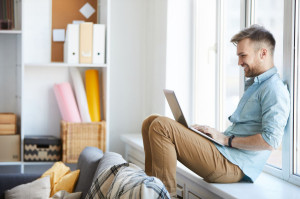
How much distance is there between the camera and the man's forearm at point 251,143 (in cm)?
235

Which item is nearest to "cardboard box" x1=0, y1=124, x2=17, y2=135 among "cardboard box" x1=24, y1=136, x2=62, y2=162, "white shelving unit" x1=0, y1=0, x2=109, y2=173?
"cardboard box" x1=24, y1=136, x2=62, y2=162

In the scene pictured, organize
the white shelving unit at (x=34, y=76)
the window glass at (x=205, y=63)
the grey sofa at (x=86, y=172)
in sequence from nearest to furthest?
the grey sofa at (x=86, y=172), the window glass at (x=205, y=63), the white shelving unit at (x=34, y=76)

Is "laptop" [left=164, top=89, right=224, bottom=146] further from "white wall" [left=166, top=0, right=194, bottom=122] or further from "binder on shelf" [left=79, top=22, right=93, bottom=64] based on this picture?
"binder on shelf" [left=79, top=22, right=93, bottom=64]

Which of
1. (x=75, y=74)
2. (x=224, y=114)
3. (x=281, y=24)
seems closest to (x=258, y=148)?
(x=281, y=24)

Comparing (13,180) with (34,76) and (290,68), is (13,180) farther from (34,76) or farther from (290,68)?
(290,68)

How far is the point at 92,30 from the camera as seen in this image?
13.4ft

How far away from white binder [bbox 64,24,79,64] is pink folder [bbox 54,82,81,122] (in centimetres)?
27

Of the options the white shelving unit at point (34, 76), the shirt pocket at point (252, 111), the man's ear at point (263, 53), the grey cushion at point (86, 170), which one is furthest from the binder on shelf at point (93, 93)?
the man's ear at point (263, 53)

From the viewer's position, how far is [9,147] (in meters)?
4.07

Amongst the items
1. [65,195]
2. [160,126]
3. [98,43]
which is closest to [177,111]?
[160,126]

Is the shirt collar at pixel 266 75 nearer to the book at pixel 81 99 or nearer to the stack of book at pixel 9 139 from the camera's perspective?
the book at pixel 81 99

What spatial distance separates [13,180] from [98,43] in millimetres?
1455

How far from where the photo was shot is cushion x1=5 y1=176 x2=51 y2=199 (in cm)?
287

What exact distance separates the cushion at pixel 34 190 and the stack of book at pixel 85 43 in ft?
4.65
